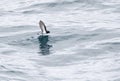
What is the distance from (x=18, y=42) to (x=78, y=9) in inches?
163

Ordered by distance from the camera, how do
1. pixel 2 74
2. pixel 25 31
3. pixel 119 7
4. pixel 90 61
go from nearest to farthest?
1. pixel 2 74
2. pixel 90 61
3. pixel 25 31
4. pixel 119 7

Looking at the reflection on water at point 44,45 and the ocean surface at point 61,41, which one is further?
the reflection on water at point 44,45

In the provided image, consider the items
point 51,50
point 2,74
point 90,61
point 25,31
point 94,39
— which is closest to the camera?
point 2,74

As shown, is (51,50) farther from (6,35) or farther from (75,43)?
(6,35)

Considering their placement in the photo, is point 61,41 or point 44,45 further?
point 61,41

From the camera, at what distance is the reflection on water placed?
39.4 ft

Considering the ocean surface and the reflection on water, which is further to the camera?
the reflection on water

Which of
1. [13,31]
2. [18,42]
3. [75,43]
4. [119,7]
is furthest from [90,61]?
[119,7]

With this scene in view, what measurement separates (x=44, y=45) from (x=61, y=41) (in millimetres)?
587

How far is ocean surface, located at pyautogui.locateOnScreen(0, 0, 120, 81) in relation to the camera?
34.7 feet

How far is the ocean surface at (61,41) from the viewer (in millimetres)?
10570

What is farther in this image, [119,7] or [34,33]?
[119,7]

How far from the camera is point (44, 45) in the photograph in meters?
12.6

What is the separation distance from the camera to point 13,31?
14.1 m
